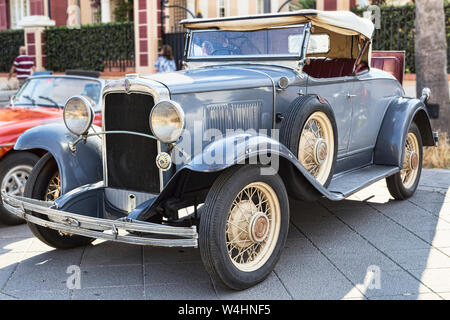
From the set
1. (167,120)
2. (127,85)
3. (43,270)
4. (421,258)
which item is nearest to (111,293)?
(43,270)

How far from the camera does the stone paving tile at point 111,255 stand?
4.29 meters

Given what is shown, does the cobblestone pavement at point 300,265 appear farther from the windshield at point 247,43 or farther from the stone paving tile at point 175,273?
the windshield at point 247,43

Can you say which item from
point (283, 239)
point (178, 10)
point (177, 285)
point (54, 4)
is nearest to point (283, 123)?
point (283, 239)

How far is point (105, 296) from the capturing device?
12.0 feet

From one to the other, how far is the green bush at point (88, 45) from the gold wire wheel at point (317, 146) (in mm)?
12287

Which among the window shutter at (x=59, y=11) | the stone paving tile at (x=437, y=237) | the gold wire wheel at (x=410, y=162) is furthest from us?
the window shutter at (x=59, y=11)

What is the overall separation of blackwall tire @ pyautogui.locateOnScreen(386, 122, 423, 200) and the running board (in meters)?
0.37

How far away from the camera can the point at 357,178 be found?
16.9 ft

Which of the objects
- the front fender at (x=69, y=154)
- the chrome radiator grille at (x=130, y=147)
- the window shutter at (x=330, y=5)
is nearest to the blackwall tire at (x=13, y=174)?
the front fender at (x=69, y=154)

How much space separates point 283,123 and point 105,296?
181cm
